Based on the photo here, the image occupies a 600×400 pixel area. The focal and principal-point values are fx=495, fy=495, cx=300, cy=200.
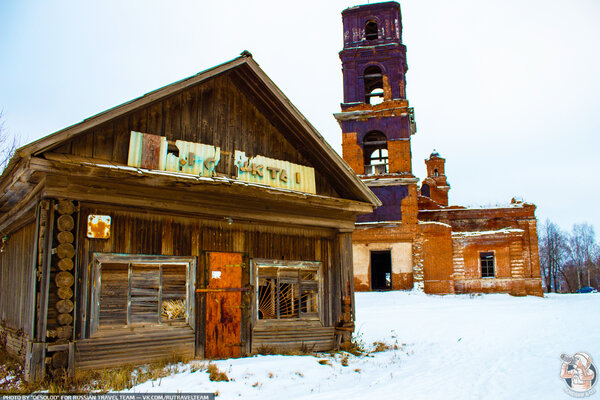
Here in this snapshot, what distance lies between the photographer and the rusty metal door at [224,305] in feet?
31.5

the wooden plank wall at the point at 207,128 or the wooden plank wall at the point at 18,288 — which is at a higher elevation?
the wooden plank wall at the point at 207,128

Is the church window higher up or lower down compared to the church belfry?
lower down

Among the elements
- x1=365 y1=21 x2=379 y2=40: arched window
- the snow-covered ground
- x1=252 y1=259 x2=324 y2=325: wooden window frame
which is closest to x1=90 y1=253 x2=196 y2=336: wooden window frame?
the snow-covered ground

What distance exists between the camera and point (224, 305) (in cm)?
987

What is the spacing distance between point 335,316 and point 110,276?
17.4ft

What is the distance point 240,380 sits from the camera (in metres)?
8.14

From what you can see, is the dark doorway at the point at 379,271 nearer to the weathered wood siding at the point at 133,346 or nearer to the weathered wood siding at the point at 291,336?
the weathered wood siding at the point at 291,336

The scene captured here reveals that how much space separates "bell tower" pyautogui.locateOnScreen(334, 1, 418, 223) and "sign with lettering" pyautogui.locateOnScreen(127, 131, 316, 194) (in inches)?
674

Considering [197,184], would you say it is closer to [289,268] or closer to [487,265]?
[289,268]

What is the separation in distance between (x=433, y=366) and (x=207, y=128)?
6773 millimetres

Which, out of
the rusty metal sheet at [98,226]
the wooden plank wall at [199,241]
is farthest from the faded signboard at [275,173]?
the rusty metal sheet at [98,226]

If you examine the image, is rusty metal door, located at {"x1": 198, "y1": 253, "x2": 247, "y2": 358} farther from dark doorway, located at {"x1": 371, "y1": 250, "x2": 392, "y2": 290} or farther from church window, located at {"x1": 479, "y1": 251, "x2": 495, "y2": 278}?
dark doorway, located at {"x1": 371, "y1": 250, "x2": 392, "y2": 290}

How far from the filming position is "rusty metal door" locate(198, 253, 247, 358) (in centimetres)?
960

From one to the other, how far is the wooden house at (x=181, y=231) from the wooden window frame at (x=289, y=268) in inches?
1.3
